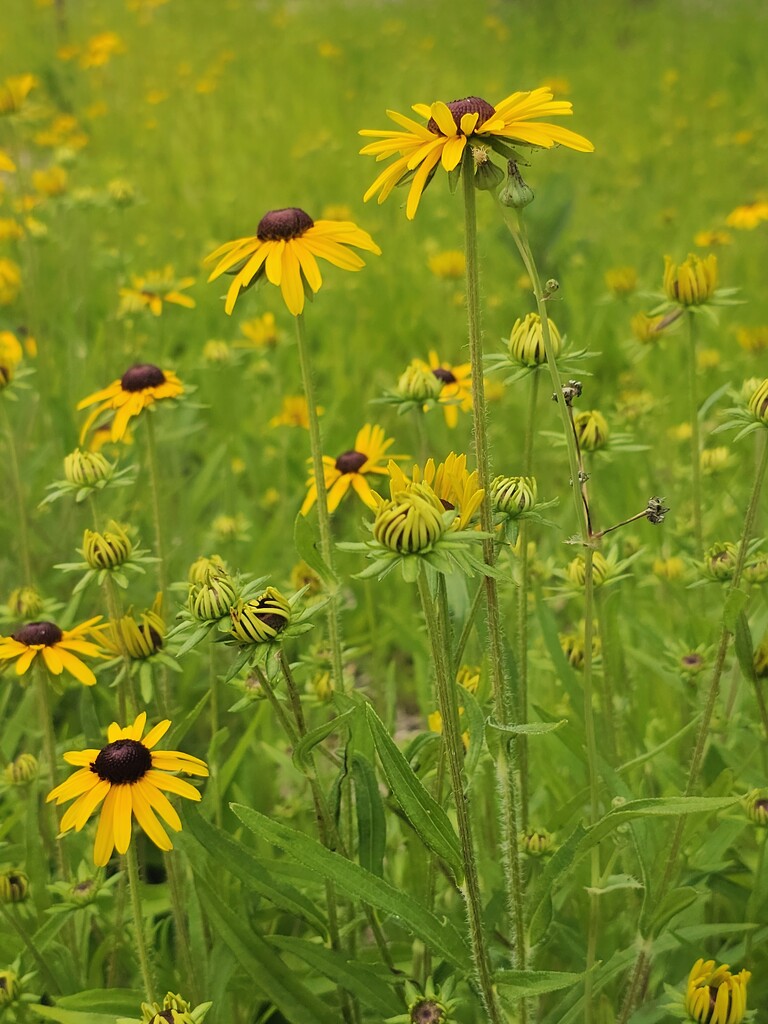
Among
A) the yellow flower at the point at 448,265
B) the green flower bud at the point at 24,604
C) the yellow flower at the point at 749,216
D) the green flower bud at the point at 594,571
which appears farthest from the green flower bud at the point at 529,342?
the yellow flower at the point at 749,216

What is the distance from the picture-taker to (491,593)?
96 cm

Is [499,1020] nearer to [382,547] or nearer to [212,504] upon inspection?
[382,547]

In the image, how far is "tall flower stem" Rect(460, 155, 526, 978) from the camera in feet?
2.88

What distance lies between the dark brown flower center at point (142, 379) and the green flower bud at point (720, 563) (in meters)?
0.83

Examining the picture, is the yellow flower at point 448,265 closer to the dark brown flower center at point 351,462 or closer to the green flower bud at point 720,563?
the dark brown flower center at point 351,462

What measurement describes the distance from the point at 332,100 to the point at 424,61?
3.65 feet

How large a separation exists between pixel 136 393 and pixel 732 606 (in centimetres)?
93

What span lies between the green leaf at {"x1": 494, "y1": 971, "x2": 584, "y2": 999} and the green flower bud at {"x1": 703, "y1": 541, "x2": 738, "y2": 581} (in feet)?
1.71

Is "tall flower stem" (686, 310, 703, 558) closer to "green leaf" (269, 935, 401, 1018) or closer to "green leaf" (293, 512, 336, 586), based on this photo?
"green leaf" (293, 512, 336, 586)

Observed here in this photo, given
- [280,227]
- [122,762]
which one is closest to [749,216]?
[280,227]

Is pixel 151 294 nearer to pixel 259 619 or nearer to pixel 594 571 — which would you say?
pixel 594 571

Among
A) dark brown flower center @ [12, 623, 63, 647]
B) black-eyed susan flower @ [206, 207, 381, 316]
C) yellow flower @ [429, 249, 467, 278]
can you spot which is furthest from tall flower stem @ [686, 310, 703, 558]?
yellow flower @ [429, 249, 467, 278]

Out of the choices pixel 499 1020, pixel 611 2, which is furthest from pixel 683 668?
pixel 611 2

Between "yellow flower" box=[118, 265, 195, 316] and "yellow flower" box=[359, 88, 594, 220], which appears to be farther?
"yellow flower" box=[118, 265, 195, 316]
